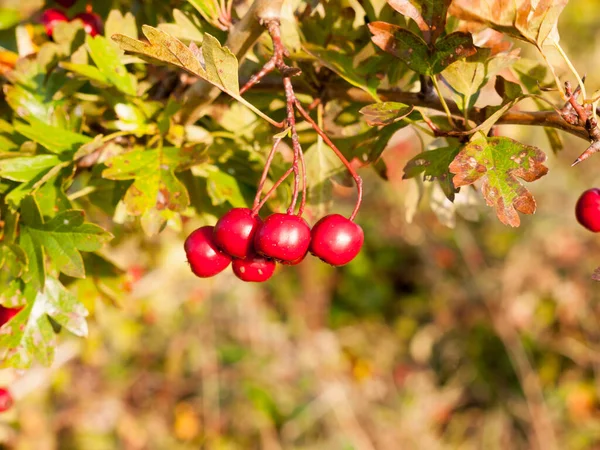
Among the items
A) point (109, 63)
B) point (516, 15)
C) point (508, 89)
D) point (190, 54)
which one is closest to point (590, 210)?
point (508, 89)

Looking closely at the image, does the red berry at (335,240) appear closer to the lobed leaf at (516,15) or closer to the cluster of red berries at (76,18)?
the lobed leaf at (516,15)

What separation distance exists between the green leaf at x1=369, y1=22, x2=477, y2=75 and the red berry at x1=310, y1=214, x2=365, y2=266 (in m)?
0.22

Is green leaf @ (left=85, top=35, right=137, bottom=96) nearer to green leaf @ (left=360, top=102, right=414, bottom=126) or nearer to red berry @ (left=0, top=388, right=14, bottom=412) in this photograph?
green leaf @ (left=360, top=102, right=414, bottom=126)

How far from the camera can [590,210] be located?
901 millimetres

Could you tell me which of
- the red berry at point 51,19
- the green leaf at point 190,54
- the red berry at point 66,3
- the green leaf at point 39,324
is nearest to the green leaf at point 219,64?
the green leaf at point 190,54

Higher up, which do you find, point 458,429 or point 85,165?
point 85,165

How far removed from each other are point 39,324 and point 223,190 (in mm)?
305

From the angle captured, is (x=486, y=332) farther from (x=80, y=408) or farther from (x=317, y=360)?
(x=80, y=408)

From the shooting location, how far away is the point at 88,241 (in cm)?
82

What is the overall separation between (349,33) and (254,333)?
291 cm

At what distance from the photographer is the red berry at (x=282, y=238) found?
0.70 metres

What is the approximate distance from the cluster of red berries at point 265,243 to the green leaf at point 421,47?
0.21 m

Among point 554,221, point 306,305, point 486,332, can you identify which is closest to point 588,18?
point 554,221

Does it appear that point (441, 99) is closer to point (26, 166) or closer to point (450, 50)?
point (450, 50)
